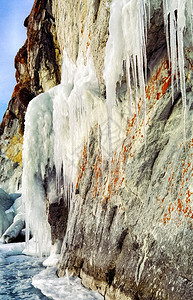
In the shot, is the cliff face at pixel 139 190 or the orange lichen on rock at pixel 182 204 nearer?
the orange lichen on rock at pixel 182 204

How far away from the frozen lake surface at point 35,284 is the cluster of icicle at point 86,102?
138cm

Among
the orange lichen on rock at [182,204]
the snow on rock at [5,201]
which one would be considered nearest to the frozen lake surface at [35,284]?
the orange lichen on rock at [182,204]

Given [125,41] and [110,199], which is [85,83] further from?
[110,199]

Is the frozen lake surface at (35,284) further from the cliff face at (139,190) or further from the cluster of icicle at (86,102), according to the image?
the cluster of icicle at (86,102)

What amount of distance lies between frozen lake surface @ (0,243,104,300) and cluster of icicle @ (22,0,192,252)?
54.4 inches

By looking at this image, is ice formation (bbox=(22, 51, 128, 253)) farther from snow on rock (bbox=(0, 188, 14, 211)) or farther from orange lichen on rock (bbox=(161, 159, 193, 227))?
snow on rock (bbox=(0, 188, 14, 211))

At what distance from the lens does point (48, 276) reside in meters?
7.65

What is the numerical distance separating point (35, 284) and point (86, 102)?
4.50m

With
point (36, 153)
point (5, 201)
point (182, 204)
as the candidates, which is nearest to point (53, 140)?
point (36, 153)

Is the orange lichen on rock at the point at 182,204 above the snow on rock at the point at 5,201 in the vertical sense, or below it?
above

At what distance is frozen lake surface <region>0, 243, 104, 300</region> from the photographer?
5.92 meters

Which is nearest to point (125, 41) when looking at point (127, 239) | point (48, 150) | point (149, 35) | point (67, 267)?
point (149, 35)

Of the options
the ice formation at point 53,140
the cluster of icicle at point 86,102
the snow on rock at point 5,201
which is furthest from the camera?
the snow on rock at point 5,201

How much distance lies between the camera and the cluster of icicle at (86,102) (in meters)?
4.86
